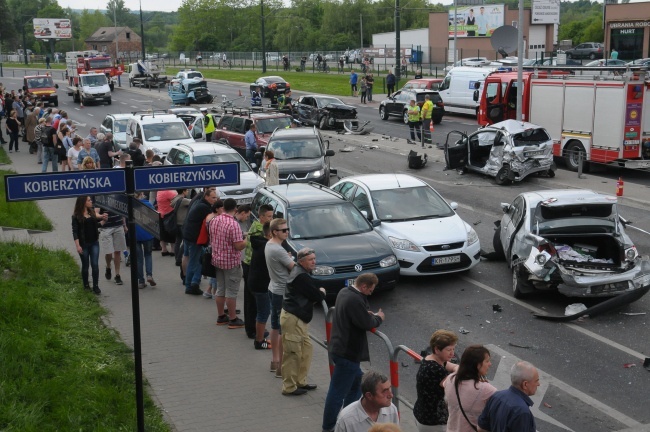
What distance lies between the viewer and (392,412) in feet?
20.5

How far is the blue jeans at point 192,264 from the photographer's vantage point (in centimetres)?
1293

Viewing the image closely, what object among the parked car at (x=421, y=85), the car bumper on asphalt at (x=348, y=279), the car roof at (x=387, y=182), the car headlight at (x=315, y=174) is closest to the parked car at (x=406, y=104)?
the parked car at (x=421, y=85)

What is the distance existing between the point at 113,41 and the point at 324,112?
137 metres

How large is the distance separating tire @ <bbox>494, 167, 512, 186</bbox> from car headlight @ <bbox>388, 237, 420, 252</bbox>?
9821 millimetres

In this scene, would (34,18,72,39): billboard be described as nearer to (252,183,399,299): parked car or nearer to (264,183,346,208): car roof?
(264,183,346,208): car roof

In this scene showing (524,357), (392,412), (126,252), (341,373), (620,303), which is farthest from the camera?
(126,252)

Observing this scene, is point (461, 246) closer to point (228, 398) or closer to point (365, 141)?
point (228, 398)

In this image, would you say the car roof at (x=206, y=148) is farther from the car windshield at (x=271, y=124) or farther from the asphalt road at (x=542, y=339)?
the asphalt road at (x=542, y=339)

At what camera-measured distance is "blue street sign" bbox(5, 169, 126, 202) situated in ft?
20.8

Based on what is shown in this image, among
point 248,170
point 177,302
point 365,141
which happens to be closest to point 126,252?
point 177,302

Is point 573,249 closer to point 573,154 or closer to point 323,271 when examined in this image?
point 323,271

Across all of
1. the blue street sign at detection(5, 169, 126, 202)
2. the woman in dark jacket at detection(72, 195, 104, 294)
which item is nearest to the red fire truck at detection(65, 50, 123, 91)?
the woman in dark jacket at detection(72, 195, 104, 294)

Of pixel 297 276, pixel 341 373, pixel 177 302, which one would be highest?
pixel 297 276

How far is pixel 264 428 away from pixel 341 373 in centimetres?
113
